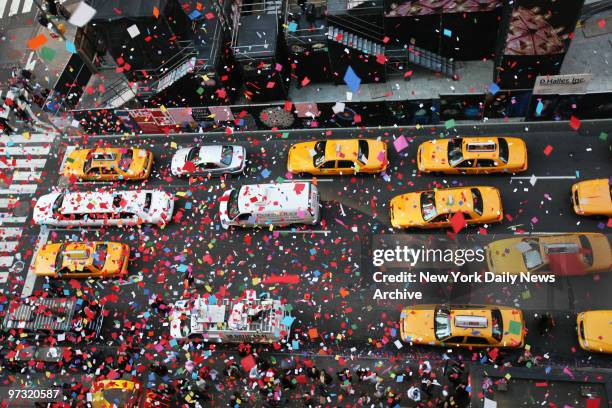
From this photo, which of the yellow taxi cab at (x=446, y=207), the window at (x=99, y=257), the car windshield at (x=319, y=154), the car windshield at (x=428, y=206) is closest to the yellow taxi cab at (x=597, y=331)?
the yellow taxi cab at (x=446, y=207)

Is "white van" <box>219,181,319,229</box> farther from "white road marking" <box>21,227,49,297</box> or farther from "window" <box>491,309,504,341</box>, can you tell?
"white road marking" <box>21,227,49,297</box>

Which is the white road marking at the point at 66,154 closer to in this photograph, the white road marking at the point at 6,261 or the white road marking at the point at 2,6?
the white road marking at the point at 6,261

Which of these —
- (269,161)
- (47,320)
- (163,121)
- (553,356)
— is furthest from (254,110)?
(553,356)

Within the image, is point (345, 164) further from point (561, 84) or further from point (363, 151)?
point (561, 84)

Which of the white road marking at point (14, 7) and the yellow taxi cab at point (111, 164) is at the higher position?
the white road marking at point (14, 7)

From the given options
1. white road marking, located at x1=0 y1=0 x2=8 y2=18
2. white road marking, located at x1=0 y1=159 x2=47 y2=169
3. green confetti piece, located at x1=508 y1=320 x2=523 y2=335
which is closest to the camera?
green confetti piece, located at x1=508 y1=320 x2=523 y2=335

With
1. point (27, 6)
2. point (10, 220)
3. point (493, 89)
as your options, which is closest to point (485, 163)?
point (493, 89)

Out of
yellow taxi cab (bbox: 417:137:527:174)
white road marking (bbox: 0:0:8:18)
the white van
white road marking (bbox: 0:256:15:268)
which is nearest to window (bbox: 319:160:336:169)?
the white van

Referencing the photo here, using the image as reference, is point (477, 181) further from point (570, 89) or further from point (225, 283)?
point (225, 283)
